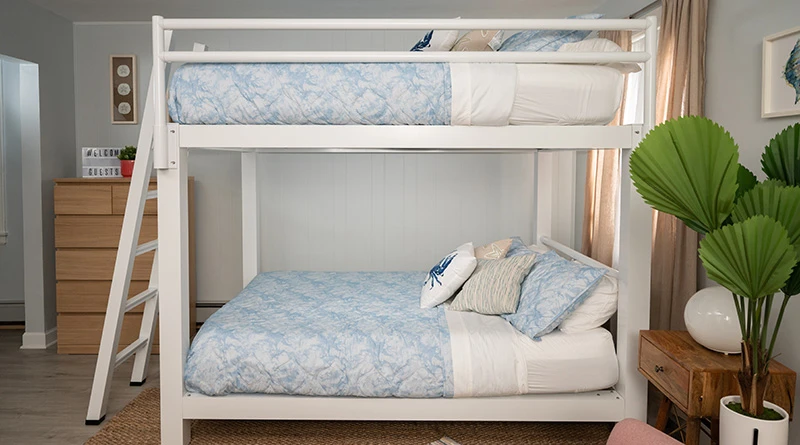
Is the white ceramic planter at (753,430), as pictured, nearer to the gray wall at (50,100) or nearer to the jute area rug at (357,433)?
the jute area rug at (357,433)

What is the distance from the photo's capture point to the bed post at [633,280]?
7.67ft

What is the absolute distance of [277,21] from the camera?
7.27 feet

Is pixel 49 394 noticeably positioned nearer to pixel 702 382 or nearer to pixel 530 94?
pixel 530 94

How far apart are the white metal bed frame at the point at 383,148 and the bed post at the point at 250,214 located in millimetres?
1215

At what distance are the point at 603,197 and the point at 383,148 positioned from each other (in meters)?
1.66

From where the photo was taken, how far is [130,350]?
10.4ft

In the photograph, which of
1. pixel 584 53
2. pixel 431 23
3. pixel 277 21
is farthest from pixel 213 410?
pixel 584 53

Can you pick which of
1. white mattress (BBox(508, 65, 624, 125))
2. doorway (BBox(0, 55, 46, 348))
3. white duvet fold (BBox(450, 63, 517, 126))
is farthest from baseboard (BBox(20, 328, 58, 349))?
white mattress (BBox(508, 65, 624, 125))

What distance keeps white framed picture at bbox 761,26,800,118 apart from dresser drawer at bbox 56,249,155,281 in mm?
3501

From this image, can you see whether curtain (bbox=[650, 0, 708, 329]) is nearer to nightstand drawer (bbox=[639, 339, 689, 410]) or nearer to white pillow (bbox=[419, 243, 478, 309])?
nightstand drawer (bbox=[639, 339, 689, 410])

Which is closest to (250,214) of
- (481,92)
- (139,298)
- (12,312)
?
(139,298)

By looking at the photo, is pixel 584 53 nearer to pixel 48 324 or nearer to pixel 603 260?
pixel 603 260

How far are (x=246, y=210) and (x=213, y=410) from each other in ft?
5.01

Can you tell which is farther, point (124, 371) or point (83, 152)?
point (83, 152)
